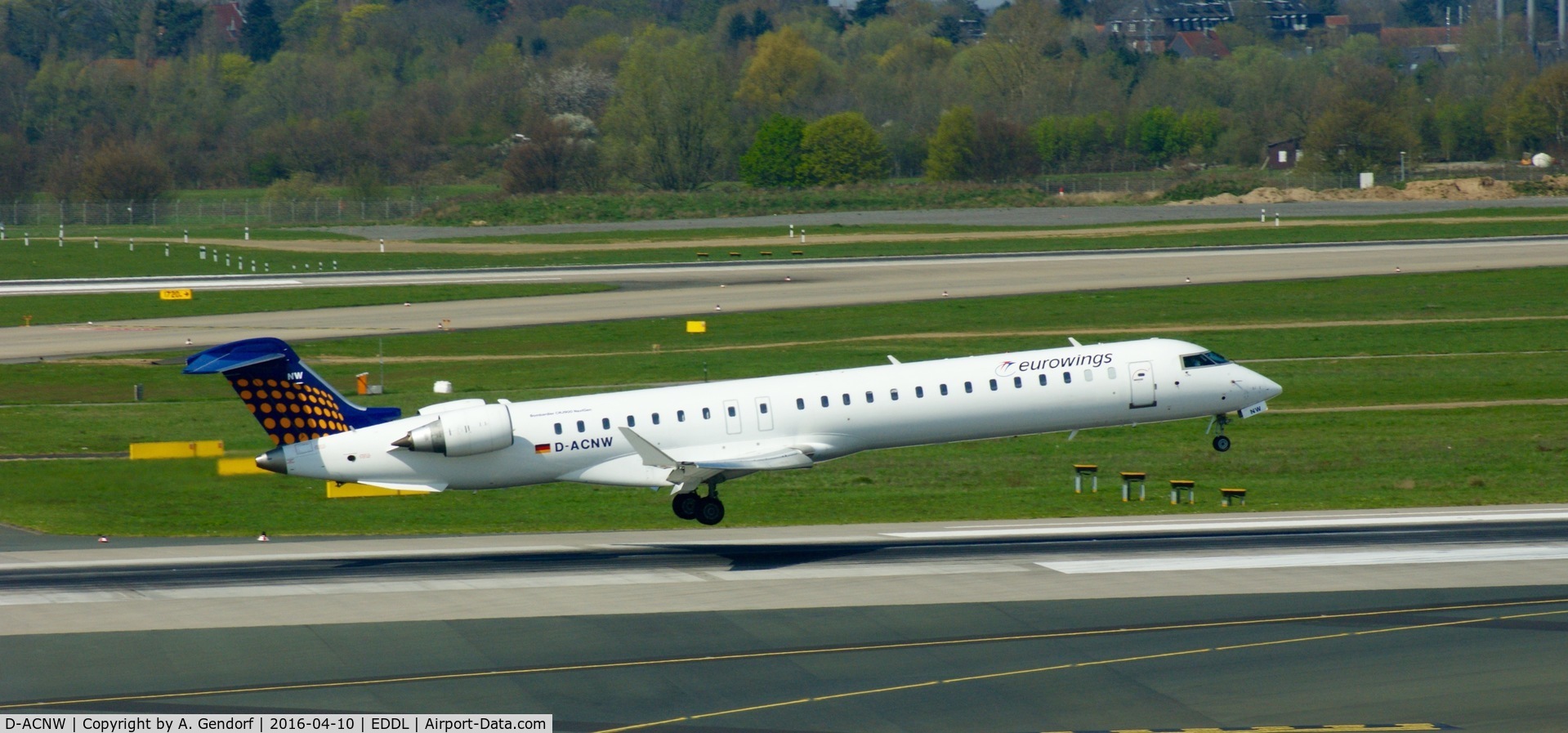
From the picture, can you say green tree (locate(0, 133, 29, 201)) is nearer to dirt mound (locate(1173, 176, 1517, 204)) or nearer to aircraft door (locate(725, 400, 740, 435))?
dirt mound (locate(1173, 176, 1517, 204))

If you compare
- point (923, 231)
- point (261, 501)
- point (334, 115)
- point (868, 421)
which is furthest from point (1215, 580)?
point (334, 115)

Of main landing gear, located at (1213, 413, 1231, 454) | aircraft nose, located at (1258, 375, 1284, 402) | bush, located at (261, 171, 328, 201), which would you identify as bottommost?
main landing gear, located at (1213, 413, 1231, 454)

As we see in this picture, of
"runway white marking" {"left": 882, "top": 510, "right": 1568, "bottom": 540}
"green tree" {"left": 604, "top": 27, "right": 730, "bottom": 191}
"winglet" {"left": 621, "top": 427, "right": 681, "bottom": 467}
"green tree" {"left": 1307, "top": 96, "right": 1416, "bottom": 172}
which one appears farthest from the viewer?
"green tree" {"left": 604, "top": 27, "right": 730, "bottom": 191}

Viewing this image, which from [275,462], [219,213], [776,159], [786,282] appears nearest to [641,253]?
[786,282]

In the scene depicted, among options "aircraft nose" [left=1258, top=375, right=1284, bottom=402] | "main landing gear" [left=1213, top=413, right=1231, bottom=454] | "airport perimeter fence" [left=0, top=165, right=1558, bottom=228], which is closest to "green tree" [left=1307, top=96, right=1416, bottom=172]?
"airport perimeter fence" [left=0, top=165, right=1558, bottom=228]

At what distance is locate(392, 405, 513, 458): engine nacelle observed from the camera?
35.2 meters

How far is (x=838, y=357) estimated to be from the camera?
61.9 metres

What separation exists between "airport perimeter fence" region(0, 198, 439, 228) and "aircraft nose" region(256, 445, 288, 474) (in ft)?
315

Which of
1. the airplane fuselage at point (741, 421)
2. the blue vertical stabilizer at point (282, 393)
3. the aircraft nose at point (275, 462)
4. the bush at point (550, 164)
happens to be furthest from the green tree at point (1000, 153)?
the aircraft nose at point (275, 462)

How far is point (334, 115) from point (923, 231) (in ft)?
341

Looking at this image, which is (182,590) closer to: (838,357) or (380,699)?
(380,699)

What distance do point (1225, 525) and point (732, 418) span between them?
11804mm

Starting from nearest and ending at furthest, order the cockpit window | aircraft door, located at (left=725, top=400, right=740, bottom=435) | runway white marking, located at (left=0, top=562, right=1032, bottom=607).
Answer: runway white marking, located at (left=0, top=562, right=1032, bottom=607), aircraft door, located at (left=725, top=400, right=740, bottom=435), the cockpit window

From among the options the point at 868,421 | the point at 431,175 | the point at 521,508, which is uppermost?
the point at 431,175
